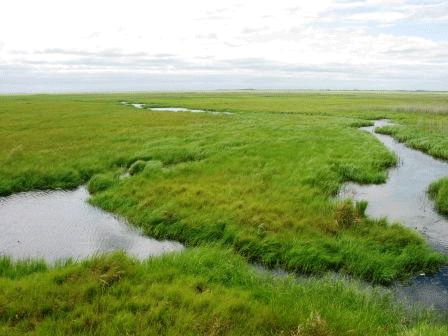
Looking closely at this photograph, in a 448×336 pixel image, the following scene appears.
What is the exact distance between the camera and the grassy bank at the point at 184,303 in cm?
772

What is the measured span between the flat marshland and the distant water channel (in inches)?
25.1

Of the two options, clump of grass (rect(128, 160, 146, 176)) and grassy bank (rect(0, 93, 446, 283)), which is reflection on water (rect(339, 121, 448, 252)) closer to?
grassy bank (rect(0, 93, 446, 283))

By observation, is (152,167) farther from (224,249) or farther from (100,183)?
(224,249)

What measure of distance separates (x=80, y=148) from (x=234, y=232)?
18827mm

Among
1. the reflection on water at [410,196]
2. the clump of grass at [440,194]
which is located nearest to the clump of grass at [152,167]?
the reflection on water at [410,196]

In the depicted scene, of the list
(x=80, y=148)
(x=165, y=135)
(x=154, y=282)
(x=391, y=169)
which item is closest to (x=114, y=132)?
(x=165, y=135)

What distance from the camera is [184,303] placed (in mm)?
8664

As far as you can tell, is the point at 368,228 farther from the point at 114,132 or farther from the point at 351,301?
the point at 114,132

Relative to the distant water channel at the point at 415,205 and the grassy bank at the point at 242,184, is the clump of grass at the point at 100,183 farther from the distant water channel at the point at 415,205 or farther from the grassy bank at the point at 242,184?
the distant water channel at the point at 415,205

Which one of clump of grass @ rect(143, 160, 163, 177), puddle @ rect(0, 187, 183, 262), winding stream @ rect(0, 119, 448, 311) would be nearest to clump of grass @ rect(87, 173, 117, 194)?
winding stream @ rect(0, 119, 448, 311)

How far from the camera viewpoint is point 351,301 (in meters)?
9.43

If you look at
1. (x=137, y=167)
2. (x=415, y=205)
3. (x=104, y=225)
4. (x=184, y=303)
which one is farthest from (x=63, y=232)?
(x=415, y=205)

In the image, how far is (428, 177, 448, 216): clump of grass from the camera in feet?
56.1

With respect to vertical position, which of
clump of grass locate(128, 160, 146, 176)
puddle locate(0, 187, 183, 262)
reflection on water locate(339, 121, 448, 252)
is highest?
clump of grass locate(128, 160, 146, 176)
